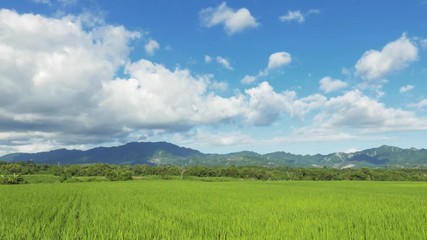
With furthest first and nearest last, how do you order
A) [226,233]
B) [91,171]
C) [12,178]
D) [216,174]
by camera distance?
[216,174] → [91,171] → [12,178] → [226,233]

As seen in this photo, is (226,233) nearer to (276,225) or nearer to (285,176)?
(276,225)

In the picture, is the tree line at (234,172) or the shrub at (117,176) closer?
the shrub at (117,176)

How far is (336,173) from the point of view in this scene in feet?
366

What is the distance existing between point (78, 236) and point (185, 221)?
4.66m

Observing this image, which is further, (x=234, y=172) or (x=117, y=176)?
(x=234, y=172)

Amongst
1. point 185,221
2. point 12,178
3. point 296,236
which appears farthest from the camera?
point 12,178

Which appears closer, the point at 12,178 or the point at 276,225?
the point at 276,225

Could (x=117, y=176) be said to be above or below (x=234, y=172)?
below

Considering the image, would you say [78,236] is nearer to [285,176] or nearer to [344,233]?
[344,233]

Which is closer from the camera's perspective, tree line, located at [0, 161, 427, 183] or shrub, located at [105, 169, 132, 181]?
shrub, located at [105, 169, 132, 181]

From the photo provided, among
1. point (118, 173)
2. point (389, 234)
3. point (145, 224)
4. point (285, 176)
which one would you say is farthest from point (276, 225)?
point (285, 176)

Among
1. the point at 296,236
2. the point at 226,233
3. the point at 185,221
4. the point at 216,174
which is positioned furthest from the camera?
the point at 216,174

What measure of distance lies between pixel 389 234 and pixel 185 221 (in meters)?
6.98

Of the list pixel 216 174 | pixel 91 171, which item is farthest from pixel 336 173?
pixel 91 171
